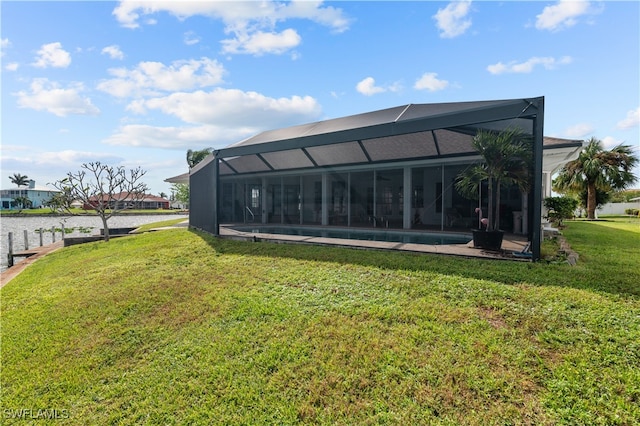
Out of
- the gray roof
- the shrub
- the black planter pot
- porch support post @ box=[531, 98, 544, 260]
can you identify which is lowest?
the black planter pot

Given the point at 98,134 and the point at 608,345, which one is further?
the point at 98,134

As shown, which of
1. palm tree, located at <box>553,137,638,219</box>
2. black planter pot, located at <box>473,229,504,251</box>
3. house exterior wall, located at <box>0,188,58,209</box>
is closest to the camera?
black planter pot, located at <box>473,229,504,251</box>

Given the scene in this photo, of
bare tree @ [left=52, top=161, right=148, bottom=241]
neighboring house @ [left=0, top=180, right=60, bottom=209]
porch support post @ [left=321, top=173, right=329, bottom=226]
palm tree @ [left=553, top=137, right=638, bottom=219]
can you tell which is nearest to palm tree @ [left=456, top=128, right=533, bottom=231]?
porch support post @ [left=321, top=173, right=329, bottom=226]

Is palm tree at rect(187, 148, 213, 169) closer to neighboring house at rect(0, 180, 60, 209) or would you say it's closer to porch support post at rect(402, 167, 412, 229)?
porch support post at rect(402, 167, 412, 229)

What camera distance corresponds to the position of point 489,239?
582 centimetres

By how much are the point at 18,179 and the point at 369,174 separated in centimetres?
9881

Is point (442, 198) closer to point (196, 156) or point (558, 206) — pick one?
point (558, 206)

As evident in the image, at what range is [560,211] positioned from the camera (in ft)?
36.4

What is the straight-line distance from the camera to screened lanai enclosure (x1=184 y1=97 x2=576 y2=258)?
6129 millimetres

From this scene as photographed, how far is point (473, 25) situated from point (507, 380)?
27.5 ft

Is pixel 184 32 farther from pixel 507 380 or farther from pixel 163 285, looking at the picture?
pixel 507 380

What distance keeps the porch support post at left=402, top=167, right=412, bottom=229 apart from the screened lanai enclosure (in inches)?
1.4

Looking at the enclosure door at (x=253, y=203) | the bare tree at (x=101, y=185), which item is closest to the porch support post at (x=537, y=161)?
the enclosure door at (x=253, y=203)

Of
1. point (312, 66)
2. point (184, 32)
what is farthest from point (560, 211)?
point (184, 32)
